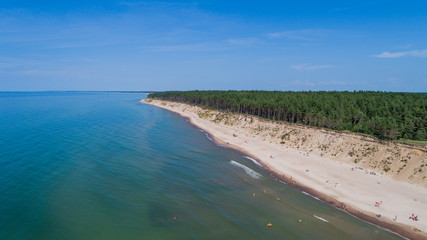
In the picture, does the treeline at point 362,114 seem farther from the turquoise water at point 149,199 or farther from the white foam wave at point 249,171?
the white foam wave at point 249,171

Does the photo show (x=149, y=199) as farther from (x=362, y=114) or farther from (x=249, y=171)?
(x=362, y=114)

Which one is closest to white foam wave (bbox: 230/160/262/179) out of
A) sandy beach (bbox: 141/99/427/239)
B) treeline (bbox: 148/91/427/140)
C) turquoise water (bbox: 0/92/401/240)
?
turquoise water (bbox: 0/92/401/240)

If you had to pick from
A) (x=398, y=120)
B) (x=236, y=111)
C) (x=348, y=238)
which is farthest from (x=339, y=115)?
(x=236, y=111)

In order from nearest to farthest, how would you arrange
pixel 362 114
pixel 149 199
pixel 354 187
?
pixel 149 199, pixel 354 187, pixel 362 114

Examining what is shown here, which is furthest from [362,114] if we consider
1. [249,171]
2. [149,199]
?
[149,199]

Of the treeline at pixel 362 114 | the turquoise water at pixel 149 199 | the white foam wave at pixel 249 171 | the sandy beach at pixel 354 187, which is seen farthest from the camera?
the treeline at pixel 362 114

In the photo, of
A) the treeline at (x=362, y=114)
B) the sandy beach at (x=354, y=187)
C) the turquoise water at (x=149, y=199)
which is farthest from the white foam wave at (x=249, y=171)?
the treeline at (x=362, y=114)

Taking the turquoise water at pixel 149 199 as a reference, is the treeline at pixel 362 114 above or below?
above
